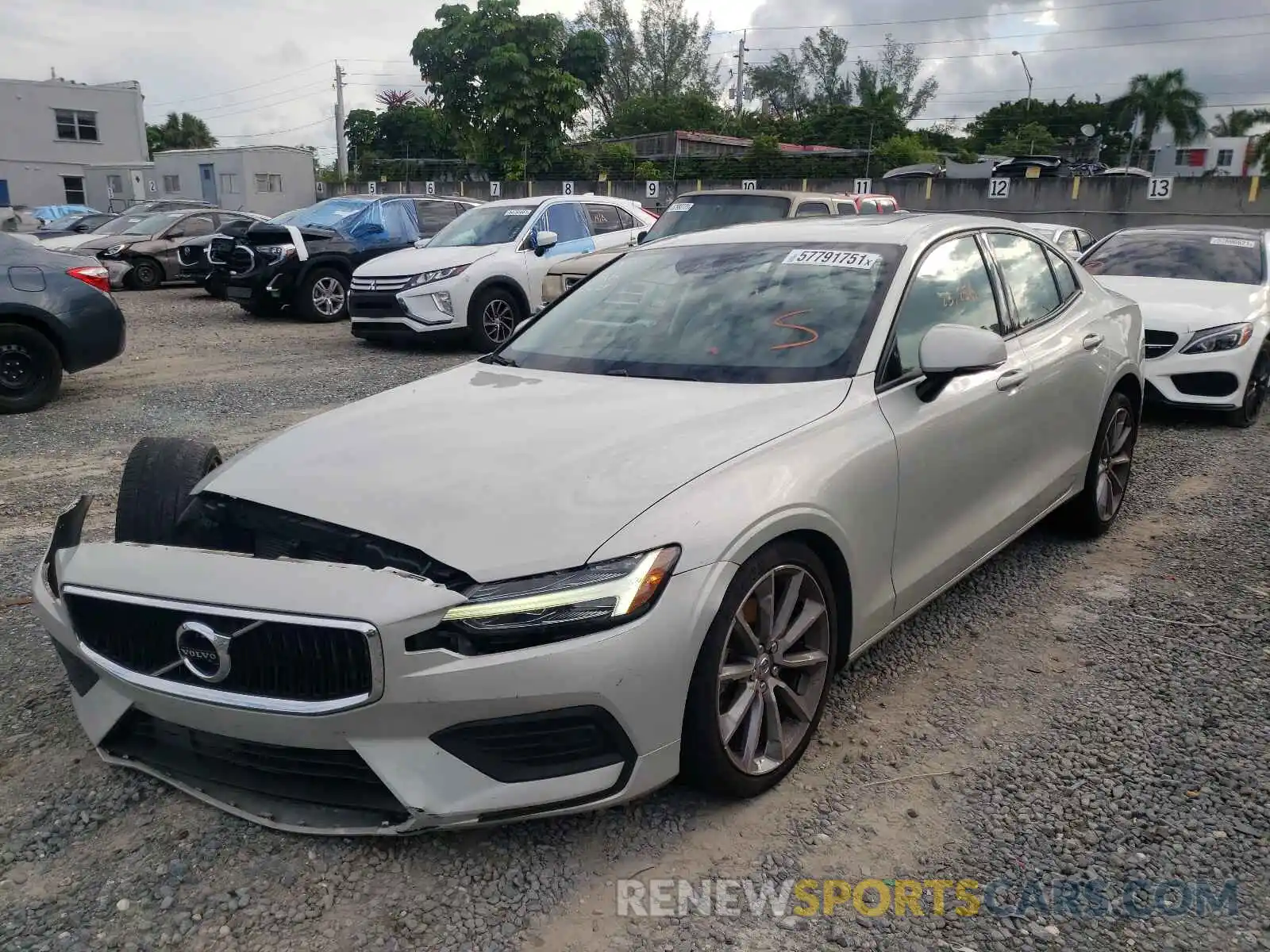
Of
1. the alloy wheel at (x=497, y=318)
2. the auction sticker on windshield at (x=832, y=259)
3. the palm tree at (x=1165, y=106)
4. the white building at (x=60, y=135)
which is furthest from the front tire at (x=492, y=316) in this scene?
the palm tree at (x=1165, y=106)

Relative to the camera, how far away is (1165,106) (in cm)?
6022

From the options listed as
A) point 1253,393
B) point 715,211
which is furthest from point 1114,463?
point 715,211

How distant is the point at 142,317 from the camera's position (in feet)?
46.6

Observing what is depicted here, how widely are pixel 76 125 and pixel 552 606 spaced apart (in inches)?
2135

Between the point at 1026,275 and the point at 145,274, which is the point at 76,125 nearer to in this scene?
the point at 145,274

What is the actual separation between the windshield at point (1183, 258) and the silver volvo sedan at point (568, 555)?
5283 mm

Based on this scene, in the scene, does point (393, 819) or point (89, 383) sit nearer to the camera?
point (393, 819)

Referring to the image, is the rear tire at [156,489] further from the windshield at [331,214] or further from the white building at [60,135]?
the white building at [60,135]

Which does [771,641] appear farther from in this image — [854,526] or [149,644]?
[149,644]

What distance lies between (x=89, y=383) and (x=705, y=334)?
25.5ft

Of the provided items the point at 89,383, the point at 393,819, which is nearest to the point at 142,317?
the point at 89,383

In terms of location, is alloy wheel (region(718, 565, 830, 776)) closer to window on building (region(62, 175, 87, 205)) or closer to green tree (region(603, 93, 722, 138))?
window on building (region(62, 175, 87, 205))

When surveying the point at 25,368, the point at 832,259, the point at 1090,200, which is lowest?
the point at 25,368

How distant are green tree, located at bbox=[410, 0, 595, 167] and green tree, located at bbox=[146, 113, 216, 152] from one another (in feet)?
181
